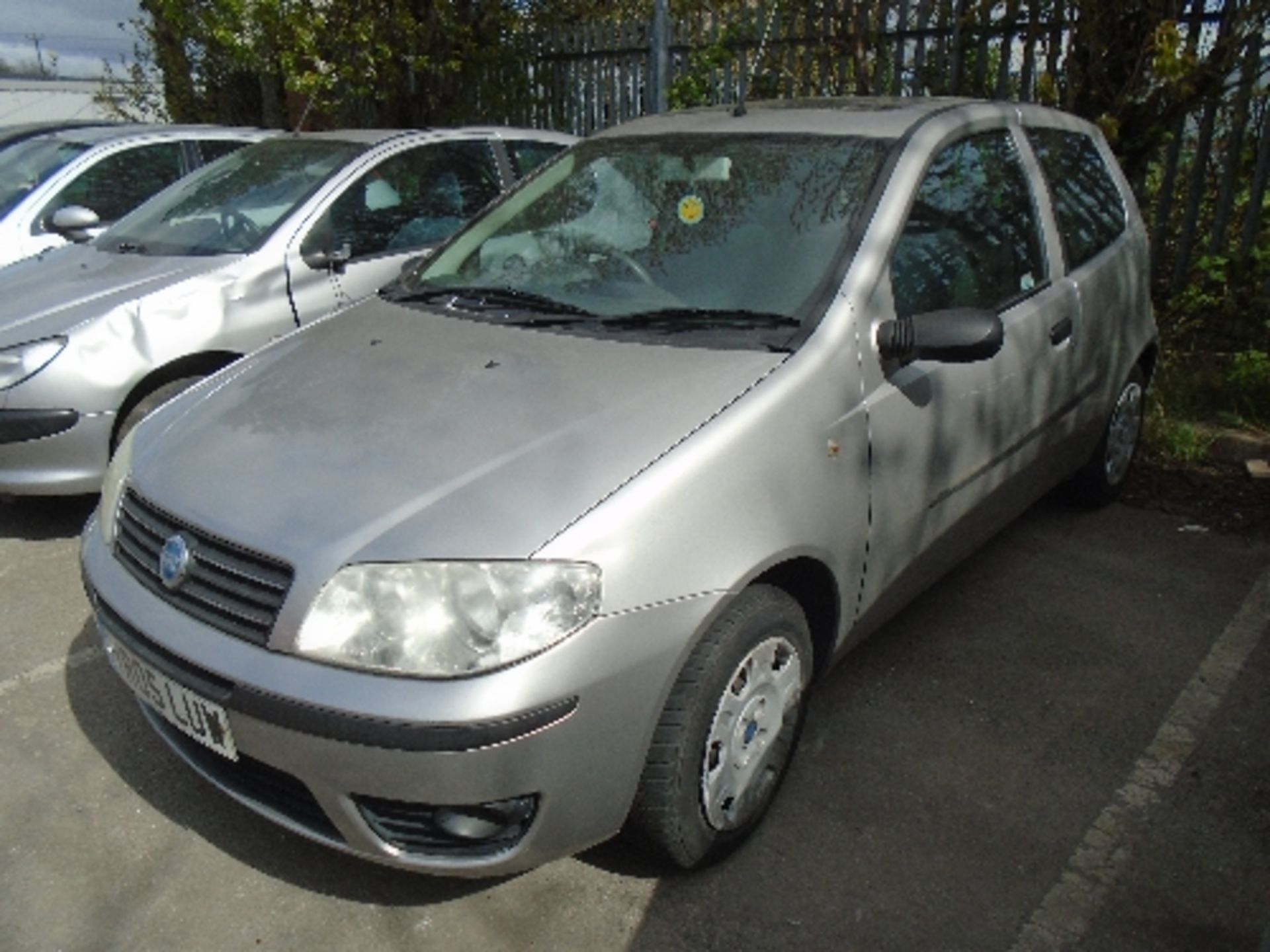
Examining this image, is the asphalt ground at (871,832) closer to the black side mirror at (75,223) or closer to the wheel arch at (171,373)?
the wheel arch at (171,373)

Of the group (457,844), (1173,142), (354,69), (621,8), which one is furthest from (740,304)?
(621,8)

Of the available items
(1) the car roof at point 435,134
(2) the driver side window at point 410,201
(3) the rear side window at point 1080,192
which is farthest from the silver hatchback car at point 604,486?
(1) the car roof at point 435,134

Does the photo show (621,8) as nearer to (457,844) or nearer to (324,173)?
(324,173)

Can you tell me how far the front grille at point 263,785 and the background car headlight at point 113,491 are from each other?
0.50 meters

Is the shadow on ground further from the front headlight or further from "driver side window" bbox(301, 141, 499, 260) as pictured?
the front headlight

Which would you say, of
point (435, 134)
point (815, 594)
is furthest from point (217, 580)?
point (435, 134)

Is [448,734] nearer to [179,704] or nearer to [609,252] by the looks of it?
[179,704]

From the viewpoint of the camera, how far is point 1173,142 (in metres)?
5.98

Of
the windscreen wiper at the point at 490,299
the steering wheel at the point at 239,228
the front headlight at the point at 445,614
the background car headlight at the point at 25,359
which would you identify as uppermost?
the windscreen wiper at the point at 490,299

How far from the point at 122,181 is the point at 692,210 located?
15.5ft

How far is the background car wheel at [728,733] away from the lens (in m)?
2.19

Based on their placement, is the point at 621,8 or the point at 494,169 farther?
the point at 621,8

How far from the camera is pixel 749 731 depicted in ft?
7.95

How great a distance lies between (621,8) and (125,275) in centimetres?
691
